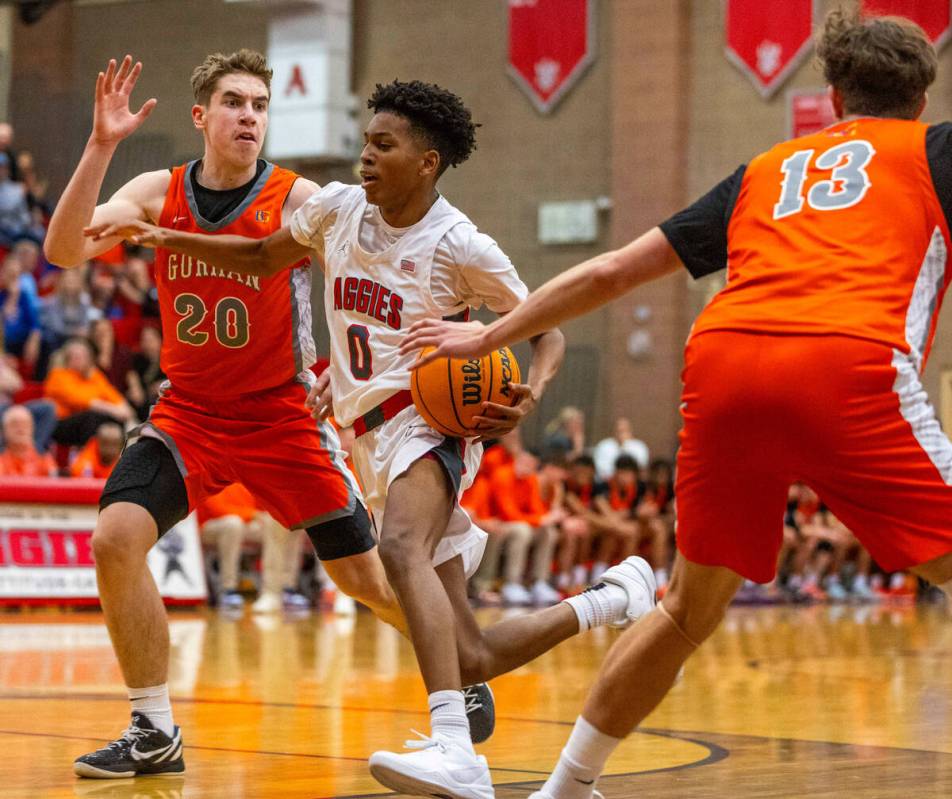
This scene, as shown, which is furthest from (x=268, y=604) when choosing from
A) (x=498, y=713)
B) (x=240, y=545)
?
(x=498, y=713)

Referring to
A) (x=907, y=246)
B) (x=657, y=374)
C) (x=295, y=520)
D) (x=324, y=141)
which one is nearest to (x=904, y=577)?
(x=657, y=374)

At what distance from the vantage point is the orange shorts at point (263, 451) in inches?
202

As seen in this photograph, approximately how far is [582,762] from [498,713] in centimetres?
272

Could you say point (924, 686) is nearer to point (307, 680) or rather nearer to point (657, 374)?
point (307, 680)

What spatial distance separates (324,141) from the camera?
2002 cm

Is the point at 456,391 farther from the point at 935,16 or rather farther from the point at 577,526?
the point at 935,16

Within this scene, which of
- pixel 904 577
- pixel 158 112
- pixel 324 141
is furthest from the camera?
pixel 158 112

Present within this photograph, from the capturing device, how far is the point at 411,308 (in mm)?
4625

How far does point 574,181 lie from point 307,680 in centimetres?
1361

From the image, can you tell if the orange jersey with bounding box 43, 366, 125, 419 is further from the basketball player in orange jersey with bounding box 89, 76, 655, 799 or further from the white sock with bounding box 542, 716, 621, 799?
the white sock with bounding box 542, 716, 621, 799

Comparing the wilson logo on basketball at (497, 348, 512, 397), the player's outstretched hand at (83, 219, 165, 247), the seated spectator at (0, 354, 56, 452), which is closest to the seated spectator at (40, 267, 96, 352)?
the seated spectator at (0, 354, 56, 452)

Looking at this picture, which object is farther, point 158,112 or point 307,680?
point 158,112

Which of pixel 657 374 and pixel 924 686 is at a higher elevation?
pixel 657 374

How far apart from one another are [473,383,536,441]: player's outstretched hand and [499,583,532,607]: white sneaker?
10.5 m
